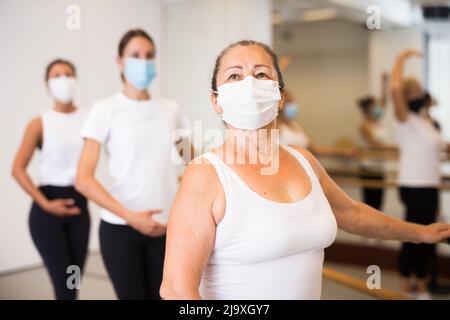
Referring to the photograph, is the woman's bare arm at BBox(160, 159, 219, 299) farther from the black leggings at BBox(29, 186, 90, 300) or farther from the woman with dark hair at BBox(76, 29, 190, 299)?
the black leggings at BBox(29, 186, 90, 300)

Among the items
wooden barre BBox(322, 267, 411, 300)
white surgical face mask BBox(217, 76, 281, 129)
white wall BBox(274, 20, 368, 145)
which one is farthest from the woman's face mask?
white wall BBox(274, 20, 368, 145)

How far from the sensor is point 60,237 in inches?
93.8

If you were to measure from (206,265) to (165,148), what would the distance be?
2.82ft

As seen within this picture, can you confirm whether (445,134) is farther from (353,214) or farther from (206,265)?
(206,265)

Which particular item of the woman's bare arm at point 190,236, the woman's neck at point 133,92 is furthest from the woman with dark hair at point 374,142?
the woman's bare arm at point 190,236

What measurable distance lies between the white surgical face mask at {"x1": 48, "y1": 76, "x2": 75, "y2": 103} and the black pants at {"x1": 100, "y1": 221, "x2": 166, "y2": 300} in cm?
55

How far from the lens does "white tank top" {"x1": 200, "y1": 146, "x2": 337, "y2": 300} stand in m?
1.28

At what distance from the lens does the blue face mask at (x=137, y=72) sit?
2.09 m

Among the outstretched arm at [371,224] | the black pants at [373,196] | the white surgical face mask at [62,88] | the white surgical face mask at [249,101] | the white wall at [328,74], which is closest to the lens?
the white surgical face mask at [249,101]

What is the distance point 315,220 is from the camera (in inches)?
53.3

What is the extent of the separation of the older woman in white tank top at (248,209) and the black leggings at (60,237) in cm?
111

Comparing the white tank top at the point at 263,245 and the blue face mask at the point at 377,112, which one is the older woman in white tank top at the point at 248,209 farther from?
the blue face mask at the point at 377,112
